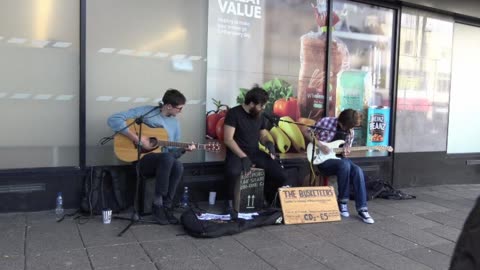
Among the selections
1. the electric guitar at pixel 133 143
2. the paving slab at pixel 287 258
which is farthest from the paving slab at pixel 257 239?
the electric guitar at pixel 133 143

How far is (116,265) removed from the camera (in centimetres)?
345

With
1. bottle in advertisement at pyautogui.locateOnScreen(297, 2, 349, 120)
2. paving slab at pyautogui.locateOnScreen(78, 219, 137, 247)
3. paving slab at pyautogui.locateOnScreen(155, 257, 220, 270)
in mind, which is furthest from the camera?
bottle in advertisement at pyautogui.locateOnScreen(297, 2, 349, 120)

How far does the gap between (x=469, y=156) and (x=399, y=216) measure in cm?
354

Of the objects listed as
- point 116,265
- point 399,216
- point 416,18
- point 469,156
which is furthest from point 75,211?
point 469,156

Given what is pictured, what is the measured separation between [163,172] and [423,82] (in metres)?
4.84

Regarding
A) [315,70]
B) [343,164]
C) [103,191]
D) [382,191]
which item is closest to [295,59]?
[315,70]

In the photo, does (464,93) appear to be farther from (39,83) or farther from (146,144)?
(39,83)

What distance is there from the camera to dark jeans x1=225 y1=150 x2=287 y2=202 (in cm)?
Answer: 498

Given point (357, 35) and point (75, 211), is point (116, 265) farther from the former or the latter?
point (357, 35)

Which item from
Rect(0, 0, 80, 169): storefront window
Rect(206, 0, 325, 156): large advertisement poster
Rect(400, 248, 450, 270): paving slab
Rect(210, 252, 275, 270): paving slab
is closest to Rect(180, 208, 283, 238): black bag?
Rect(210, 252, 275, 270): paving slab

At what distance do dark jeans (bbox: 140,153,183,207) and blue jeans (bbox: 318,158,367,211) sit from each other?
1.83m

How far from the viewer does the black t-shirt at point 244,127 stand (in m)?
5.07

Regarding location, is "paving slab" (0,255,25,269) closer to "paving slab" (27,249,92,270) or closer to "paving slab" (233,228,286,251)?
"paving slab" (27,249,92,270)

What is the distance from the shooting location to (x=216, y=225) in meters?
4.24
